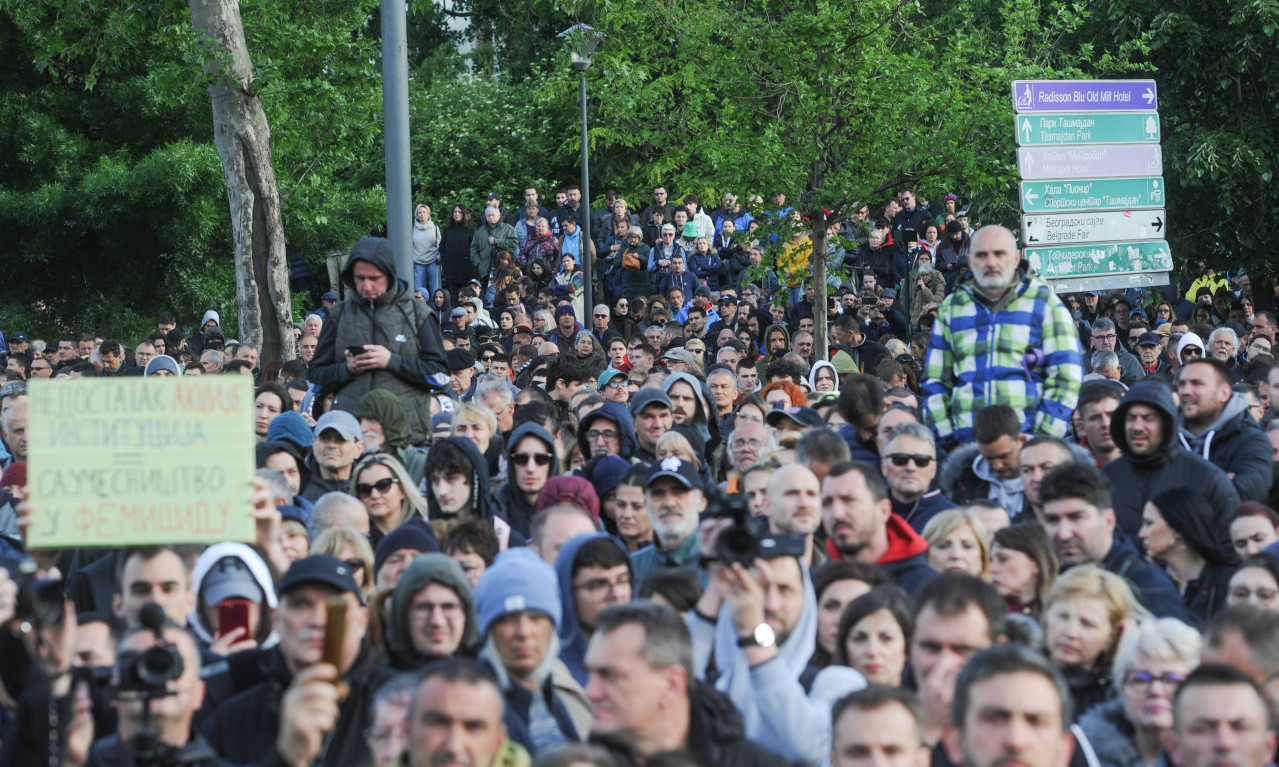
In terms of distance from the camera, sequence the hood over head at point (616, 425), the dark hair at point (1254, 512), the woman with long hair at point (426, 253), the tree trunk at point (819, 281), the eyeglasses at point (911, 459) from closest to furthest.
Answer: the dark hair at point (1254, 512)
the eyeglasses at point (911, 459)
the hood over head at point (616, 425)
the tree trunk at point (819, 281)
the woman with long hair at point (426, 253)

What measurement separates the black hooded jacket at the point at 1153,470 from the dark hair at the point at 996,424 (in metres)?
0.49

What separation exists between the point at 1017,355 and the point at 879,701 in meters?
4.59

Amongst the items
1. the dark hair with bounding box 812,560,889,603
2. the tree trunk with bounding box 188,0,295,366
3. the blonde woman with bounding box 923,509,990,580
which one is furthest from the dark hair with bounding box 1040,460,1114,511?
the tree trunk with bounding box 188,0,295,366

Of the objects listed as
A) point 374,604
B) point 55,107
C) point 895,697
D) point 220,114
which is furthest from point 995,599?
point 55,107

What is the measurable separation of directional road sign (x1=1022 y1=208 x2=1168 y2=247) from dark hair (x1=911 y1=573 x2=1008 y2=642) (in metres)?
7.83

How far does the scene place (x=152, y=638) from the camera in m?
4.81

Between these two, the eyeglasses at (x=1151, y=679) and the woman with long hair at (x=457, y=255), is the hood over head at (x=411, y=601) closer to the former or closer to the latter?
the eyeglasses at (x=1151, y=679)

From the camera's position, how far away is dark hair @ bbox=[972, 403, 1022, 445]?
26.5 feet

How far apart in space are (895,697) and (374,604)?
2.31 m

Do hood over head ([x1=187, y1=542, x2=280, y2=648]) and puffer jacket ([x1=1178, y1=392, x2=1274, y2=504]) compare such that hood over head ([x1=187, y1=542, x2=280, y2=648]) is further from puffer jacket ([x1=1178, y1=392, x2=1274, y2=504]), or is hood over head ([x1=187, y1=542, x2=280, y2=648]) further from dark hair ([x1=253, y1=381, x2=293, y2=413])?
dark hair ([x1=253, y1=381, x2=293, y2=413])

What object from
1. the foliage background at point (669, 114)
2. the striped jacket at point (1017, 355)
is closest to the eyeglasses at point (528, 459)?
→ the striped jacket at point (1017, 355)

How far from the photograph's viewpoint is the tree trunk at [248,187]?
1609 centimetres

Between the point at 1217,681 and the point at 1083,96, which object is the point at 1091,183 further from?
the point at 1217,681

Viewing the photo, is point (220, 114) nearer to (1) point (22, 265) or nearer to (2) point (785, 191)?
(2) point (785, 191)
